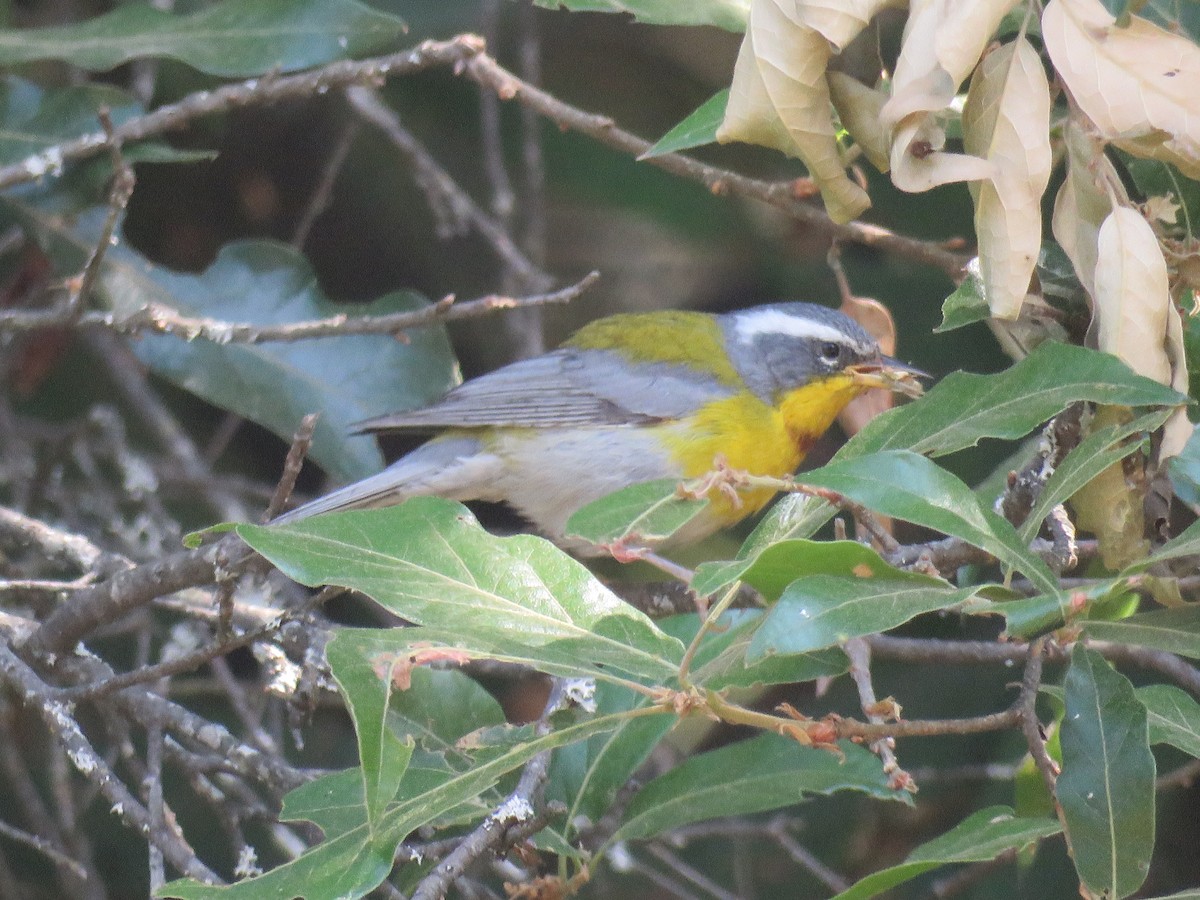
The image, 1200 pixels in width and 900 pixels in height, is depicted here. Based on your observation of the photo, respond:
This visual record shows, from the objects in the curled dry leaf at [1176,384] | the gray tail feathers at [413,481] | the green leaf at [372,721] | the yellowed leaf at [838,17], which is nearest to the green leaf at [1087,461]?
the curled dry leaf at [1176,384]

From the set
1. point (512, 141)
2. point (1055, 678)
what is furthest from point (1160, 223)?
point (512, 141)

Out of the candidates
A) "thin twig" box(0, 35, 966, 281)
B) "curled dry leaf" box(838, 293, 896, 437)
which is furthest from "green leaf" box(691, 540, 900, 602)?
"thin twig" box(0, 35, 966, 281)

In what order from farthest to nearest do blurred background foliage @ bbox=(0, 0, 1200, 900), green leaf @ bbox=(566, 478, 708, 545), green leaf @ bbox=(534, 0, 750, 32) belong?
blurred background foliage @ bbox=(0, 0, 1200, 900)
green leaf @ bbox=(534, 0, 750, 32)
green leaf @ bbox=(566, 478, 708, 545)

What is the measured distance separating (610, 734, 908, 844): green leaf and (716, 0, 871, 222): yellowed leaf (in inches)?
35.8

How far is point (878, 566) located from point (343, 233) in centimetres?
338

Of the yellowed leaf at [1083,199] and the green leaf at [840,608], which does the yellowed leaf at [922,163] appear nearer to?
the yellowed leaf at [1083,199]

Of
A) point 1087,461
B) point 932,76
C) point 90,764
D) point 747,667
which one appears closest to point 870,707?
point 747,667

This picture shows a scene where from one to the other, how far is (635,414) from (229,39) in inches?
59.3

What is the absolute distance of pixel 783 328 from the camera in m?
3.96

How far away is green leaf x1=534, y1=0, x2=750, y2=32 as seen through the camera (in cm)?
222

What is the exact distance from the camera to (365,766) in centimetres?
142

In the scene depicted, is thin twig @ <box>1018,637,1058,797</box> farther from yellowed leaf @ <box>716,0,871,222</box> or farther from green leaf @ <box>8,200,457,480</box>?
green leaf @ <box>8,200,457,480</box>

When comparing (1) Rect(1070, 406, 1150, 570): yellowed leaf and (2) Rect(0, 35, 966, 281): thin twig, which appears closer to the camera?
(1) Rect(1070, 406, 1150, 570): yellowed leaf

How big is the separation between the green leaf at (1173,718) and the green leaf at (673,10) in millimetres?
1248
